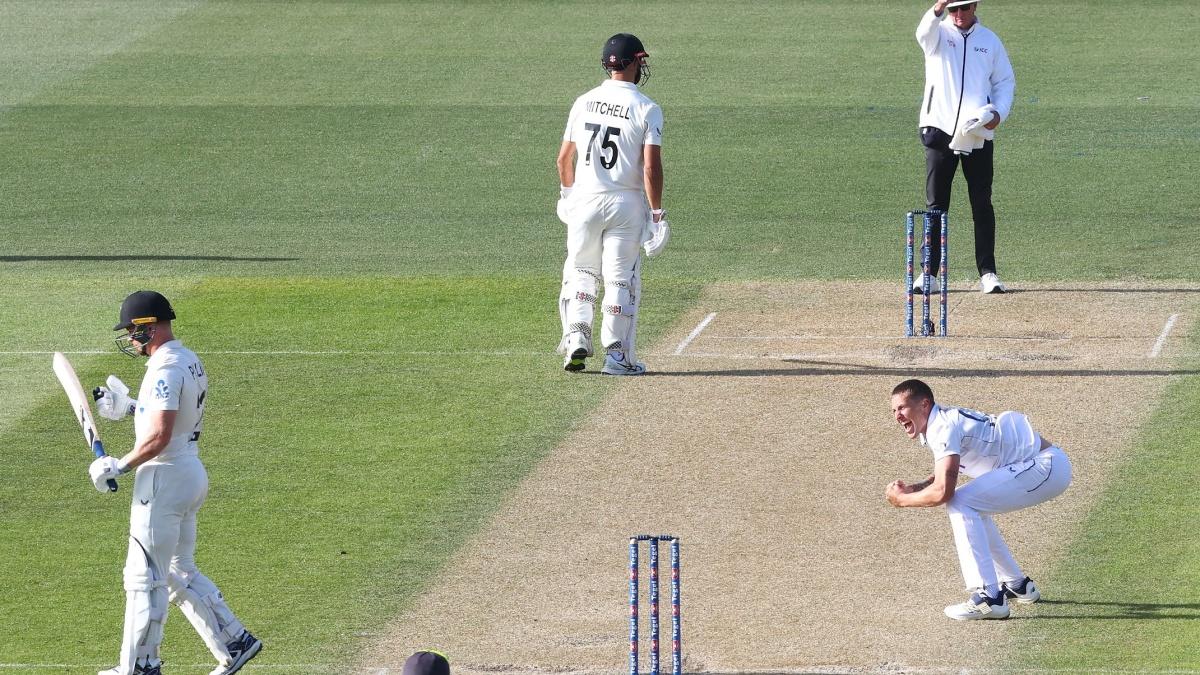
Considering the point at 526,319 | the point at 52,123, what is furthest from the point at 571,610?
the point at 52,123

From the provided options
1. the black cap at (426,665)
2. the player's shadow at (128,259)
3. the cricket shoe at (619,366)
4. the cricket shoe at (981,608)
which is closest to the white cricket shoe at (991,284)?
the cricket shoe at (619,366)

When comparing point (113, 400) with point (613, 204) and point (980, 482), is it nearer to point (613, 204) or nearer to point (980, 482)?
point (980, 482)

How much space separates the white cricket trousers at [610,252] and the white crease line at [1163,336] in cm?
377

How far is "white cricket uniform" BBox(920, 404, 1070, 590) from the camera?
9.78 m

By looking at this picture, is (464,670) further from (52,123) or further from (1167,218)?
(52,123)

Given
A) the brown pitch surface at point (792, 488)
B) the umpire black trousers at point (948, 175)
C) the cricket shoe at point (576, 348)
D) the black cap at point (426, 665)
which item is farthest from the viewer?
the umpire black trousers at point (948, 175)

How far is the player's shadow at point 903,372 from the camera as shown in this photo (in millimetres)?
14258

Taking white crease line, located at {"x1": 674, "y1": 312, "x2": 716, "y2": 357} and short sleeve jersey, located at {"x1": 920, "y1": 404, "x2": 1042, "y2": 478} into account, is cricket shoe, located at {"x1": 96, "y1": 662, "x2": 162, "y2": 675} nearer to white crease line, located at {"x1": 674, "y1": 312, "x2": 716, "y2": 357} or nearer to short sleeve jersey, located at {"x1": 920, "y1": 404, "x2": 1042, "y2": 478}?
short sleeve jersey, located at {"x1": 920, "y1": 404, "x2": 1042, "y2": 478}

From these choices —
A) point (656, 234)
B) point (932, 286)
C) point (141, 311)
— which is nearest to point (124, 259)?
point (656, 234)

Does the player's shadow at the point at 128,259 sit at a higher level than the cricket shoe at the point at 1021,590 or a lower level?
higher

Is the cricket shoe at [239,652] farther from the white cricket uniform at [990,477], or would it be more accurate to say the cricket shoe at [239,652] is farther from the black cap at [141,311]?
the white cricket uniform at [990,477]

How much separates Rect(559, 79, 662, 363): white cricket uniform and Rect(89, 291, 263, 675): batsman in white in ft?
17.8

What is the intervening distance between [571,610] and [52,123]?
1724 centimetres

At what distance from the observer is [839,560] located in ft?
35.5
